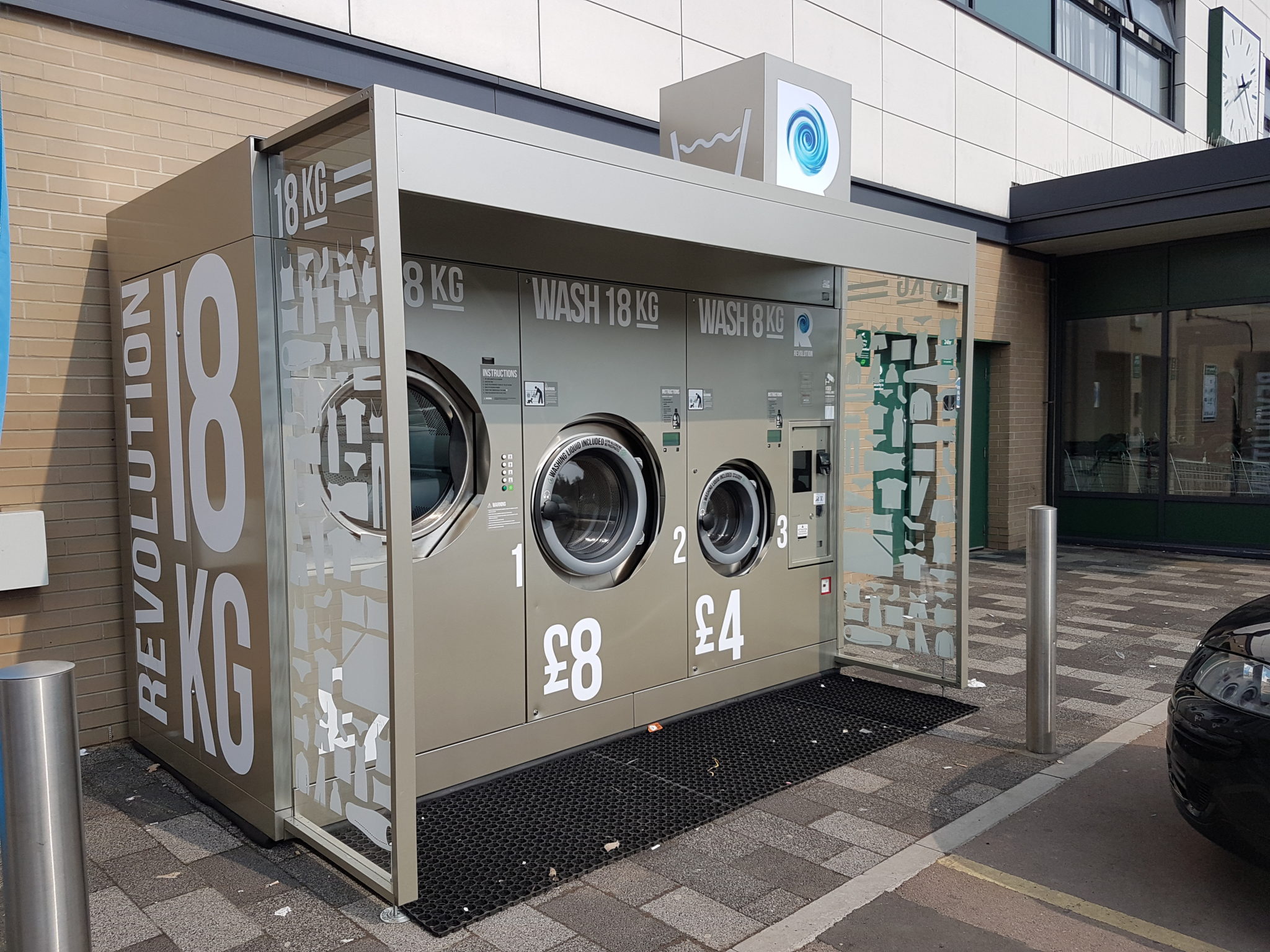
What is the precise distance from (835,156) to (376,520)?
3536 millimetres

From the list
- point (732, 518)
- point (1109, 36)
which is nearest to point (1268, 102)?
point (1109, 36)

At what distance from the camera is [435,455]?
4.09 meters

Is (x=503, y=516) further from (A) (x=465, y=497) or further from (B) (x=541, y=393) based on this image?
(B) (x=541, y=393)

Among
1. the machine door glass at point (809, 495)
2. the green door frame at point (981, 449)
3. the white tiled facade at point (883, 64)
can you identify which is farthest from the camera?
the green door frame at point (981, 449)

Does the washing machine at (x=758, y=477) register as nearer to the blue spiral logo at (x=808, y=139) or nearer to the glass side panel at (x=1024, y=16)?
the blue spiral logo at (x=808, y=139)

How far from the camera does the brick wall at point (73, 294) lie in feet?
13.8

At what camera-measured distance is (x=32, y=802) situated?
6.18 feet

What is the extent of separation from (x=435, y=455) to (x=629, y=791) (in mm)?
1647

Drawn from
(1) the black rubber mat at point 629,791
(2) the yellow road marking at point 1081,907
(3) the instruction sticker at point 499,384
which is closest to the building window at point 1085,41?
(1) the black rubber mat at point 629,791

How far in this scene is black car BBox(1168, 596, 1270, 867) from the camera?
2779 millimetres

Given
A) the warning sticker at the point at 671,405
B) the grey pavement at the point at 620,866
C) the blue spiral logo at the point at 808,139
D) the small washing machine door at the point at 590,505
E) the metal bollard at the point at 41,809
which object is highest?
the blue spiral logo at the point at 808,139

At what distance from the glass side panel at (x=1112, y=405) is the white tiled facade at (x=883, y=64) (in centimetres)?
197

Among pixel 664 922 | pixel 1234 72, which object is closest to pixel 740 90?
pixel 664 922

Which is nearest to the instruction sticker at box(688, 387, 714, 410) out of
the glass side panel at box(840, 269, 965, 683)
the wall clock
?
the glass side panel at box(840, 269, 965, 683)
